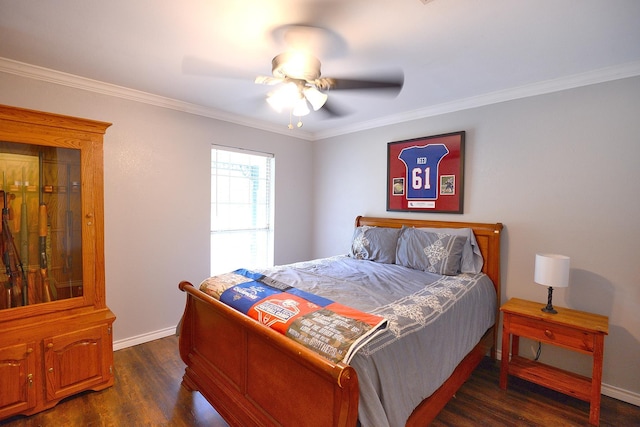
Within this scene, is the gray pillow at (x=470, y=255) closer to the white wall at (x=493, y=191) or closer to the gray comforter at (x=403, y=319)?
the gray comforter at (x=403, y=319)

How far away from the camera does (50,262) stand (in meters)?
2.23

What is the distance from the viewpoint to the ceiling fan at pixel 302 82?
1858mm

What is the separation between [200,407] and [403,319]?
5.16 feet

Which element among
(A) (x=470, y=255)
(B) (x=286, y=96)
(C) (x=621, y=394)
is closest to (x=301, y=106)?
(B) (x=286, y=96)

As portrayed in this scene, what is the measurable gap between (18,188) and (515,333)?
12.6 feet

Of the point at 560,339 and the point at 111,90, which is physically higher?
the point at 111,90

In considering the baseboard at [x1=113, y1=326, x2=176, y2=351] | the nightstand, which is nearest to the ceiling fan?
the nightstand

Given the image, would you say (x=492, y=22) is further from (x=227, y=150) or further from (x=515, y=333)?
(x=227, y=150)

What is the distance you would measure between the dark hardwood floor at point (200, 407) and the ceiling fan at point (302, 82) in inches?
86.2

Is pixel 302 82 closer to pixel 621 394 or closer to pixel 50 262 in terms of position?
pixel 50 262

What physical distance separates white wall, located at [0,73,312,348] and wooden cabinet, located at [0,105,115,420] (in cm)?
55

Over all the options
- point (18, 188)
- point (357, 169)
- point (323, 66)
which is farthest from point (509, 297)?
point (18, 188)

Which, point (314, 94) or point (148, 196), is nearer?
point (314, 94)

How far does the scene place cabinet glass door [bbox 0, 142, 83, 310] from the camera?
81.4 inches
